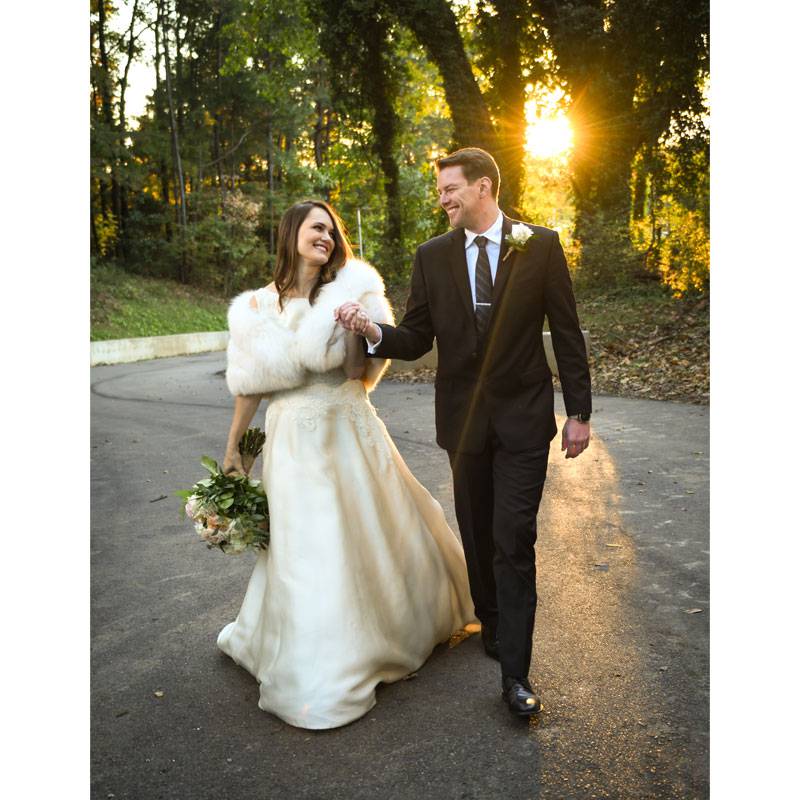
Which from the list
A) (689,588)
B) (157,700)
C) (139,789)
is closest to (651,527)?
(689,588)

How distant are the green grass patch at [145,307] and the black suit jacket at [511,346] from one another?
77.6 feet

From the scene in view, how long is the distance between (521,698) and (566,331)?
1.58 meters

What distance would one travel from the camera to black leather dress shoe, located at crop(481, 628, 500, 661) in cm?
411

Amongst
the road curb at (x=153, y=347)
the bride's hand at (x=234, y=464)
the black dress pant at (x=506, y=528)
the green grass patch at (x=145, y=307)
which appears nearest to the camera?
the black dress pant at (x=506, y=528)

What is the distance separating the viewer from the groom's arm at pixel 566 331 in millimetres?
3836

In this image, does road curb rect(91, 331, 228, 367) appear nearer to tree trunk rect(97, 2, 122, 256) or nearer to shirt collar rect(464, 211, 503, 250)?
tree trunk rect(97, 2, 122, 256)

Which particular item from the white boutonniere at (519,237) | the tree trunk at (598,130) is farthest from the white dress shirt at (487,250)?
the tree trunk at (598,130)

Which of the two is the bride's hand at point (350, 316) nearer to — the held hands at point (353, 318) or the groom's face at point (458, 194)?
the held hands at point (353, 318)

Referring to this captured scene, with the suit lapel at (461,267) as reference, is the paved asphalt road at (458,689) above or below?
Answer: below

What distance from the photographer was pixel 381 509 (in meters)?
4.02

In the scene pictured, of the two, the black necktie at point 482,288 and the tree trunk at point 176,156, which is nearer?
the black necktie at point 482,288

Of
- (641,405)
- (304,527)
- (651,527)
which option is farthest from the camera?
(641,405)

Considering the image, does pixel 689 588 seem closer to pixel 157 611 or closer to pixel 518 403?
pixel 518 403
